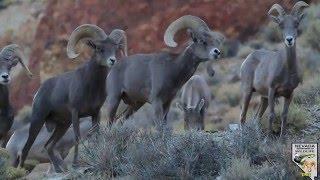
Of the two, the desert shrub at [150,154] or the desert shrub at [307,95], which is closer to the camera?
the desert shrub at [150,154]

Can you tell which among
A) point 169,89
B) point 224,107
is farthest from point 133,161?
point 224,107

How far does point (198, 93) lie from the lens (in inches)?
793

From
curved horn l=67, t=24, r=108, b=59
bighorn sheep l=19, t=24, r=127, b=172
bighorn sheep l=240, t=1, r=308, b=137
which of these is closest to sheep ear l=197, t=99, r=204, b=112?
bighorn sheep l=19, t=24, r=127, b=172

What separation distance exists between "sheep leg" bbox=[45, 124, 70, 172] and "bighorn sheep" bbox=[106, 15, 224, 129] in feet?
2.97

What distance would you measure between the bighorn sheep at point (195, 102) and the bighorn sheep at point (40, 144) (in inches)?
87.2

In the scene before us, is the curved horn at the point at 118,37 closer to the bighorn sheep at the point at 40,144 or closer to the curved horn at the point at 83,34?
the curved horn at the point at 83,34

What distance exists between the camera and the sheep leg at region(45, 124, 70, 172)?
52.1 feet

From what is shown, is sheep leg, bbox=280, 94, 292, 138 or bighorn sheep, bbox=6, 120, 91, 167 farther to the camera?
bighorn sheep, bbox=6, 120, 91, 167

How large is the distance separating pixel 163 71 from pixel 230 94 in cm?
1326

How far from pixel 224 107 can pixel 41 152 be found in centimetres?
1097

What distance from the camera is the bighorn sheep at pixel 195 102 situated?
19.6 m

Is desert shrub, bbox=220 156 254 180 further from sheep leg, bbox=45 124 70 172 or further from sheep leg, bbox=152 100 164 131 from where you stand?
sheep leg, bbox=45 124 70 172

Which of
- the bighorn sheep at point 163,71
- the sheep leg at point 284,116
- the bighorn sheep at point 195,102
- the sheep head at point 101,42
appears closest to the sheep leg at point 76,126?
the sheep head at point 101,42

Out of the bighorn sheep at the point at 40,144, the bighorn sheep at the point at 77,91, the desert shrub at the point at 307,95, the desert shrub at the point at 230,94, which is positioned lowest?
the desert shrub at the point at 230,94
